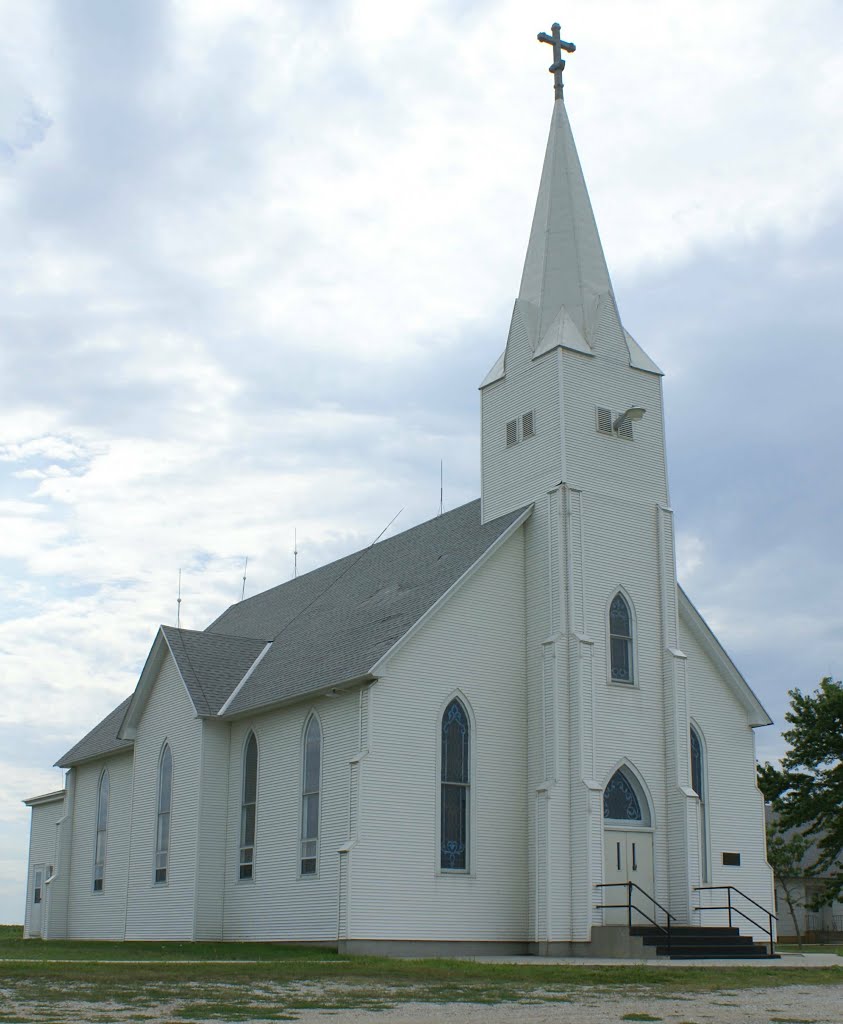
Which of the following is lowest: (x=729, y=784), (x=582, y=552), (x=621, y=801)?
(x=621, y=801)

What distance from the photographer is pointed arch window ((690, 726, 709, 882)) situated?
2981cm

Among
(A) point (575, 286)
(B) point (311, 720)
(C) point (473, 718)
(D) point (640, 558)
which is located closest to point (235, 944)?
(B) point (311, 720)

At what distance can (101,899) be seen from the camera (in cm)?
3788

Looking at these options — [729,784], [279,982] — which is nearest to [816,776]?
[729,784]

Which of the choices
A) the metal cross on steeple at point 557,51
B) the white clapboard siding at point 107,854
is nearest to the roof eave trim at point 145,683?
the white clapboard siding at point 107,854

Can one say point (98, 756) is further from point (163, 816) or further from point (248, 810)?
point (248, 810)

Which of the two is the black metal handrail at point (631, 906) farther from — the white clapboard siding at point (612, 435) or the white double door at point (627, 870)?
the white clapboard siding at point (612, 435)

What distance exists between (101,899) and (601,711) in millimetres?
18012

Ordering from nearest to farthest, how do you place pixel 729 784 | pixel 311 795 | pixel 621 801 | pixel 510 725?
pixel 621 801, pixel 510 725, pixel 311 795, pixel 729 784

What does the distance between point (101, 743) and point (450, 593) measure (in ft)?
55.7

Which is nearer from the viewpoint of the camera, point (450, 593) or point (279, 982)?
point (279, 982)

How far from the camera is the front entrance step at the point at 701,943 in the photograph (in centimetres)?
2548

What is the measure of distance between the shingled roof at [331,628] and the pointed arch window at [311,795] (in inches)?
40.8

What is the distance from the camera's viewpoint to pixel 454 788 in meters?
27.7
